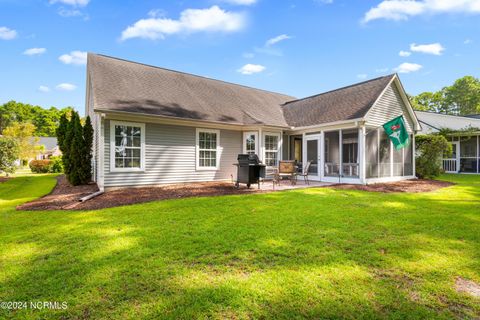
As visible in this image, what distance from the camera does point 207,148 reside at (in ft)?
38.6

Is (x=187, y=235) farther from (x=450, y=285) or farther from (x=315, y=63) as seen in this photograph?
(x=315, y=63)

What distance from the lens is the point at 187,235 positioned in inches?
161

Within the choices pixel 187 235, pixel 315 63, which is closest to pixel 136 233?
pixel 187 235

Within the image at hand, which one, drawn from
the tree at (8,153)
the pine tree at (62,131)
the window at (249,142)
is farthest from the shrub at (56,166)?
the window at (249,142)

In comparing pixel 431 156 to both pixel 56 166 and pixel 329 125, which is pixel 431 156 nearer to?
pixel 329 125

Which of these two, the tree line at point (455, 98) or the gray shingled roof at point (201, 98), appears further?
the tree line at point (455, 98)

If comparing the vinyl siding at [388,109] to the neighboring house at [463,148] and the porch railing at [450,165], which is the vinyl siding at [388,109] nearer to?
the neighboring house at [463,148]

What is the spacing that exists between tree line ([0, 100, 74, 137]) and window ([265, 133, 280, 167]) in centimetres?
6101

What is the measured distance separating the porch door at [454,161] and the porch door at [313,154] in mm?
13995

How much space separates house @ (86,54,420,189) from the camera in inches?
386

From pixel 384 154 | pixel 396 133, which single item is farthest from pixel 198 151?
pixel 396 133

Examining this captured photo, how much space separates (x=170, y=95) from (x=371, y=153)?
32.8 feet

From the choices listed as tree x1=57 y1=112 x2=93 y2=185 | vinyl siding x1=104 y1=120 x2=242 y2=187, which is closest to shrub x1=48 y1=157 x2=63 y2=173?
tree x1=57 y1=112 x2=93 y2=185

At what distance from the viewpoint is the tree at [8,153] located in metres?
14.7
